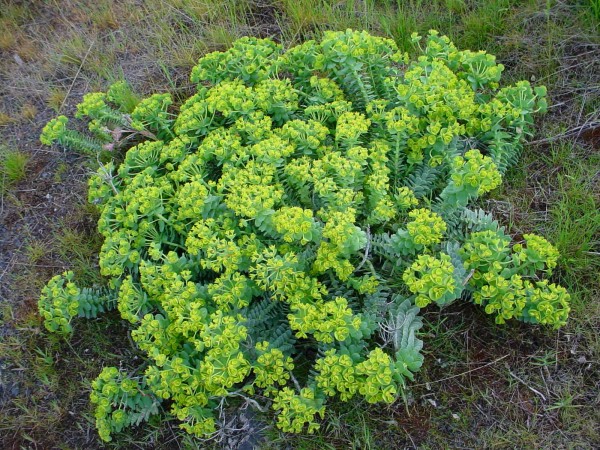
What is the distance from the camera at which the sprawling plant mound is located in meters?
2.31

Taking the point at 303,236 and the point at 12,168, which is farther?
the point at 12,168

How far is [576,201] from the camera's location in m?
2.86

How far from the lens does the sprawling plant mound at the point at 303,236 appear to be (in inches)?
91.0

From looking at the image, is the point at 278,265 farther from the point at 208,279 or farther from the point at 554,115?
the point at 554,115

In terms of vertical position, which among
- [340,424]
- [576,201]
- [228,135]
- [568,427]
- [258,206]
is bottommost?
[568,427]

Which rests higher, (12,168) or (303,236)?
(12,168)

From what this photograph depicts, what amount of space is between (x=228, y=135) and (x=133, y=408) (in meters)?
1.29

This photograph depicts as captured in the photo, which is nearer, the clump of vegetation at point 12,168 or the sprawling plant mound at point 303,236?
the sprawling plant mound at point 303,236

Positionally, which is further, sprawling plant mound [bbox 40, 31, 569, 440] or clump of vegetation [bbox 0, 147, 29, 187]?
clump of vegetation [bbox 0, 147, 29, 187]

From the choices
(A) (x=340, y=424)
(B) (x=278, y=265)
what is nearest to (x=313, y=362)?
(A) (x=340, y=424)

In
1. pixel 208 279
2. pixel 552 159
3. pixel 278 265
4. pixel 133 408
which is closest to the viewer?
pixel 278 265

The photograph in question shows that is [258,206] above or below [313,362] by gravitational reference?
above

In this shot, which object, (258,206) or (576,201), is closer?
(258,206)

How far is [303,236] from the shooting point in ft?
7.81
